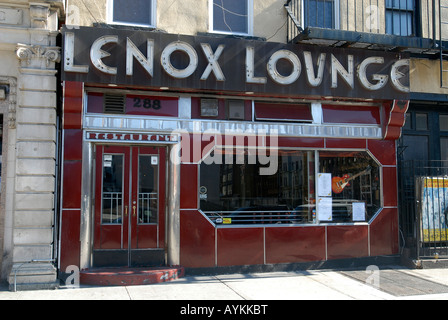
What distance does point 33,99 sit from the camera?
8.48m

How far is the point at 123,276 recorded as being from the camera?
27.3 ft

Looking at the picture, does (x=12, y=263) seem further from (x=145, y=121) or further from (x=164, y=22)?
(x=164, y=22)

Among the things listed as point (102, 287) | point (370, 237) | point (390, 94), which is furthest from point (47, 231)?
point (390, 94)

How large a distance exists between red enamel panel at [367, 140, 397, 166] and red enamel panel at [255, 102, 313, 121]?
66.1 inches

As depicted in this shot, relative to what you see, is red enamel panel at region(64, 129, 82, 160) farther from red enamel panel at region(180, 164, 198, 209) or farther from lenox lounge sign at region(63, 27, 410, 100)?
red enamel panel at region(180, 164, 198, 209)

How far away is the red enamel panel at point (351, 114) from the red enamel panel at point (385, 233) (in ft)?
7.15

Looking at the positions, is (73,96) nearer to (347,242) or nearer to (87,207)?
(87,207)

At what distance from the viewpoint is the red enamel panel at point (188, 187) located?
9.30 m

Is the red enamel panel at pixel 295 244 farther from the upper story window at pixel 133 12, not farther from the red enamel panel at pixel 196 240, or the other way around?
the upper story window at pixel 133 12

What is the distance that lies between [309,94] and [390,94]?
2.02 meters

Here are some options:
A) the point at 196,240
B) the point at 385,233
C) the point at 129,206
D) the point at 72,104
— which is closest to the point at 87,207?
the point at 129,206

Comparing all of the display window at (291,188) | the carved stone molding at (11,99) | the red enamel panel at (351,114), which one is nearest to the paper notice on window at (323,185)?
the display window at (291,188)

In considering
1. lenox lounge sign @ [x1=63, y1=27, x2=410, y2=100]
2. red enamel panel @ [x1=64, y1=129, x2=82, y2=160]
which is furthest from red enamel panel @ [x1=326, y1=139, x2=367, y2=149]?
red enamel panel @ [x1=64, y1=129, x2=82, y2=160]

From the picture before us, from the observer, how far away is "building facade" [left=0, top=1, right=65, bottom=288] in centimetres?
827
